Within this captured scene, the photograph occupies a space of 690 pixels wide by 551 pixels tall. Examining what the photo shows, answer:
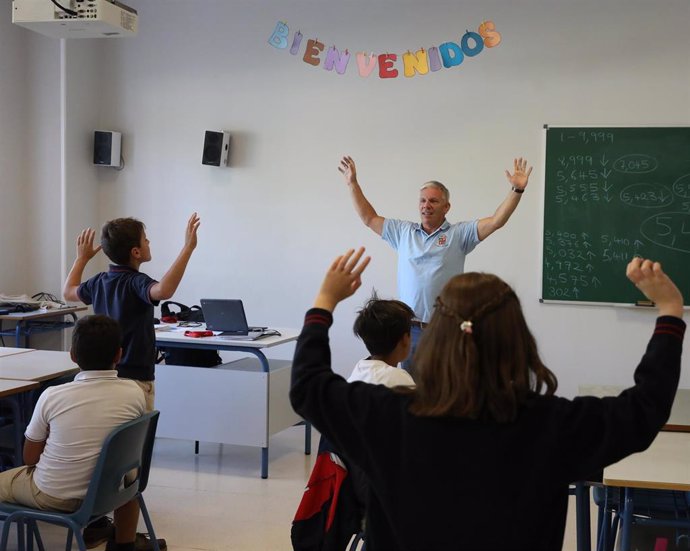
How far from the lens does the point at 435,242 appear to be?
14.7 ft

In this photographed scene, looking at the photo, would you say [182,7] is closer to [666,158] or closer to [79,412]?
[666,158]

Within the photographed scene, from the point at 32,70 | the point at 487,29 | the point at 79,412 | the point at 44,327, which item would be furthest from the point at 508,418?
the point at 32,70

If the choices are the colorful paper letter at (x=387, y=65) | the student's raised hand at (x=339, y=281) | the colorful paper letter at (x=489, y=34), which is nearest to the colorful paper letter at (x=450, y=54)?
the colorful paper letter at (x=489, y=34)

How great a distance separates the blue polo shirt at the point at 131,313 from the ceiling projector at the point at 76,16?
5.22 feet

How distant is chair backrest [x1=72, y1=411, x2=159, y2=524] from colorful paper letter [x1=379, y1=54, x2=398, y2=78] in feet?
10.7

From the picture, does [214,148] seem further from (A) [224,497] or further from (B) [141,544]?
(B) [141,544]

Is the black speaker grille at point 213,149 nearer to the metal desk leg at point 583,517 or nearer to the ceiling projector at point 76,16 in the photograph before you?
the ceiling projector at point 76,16

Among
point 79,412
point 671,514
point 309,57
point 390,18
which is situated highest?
point 390,18

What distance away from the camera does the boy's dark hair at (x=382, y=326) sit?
2598mm

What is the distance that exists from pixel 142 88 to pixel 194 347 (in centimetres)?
283

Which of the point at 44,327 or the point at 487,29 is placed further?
the point at 44,327

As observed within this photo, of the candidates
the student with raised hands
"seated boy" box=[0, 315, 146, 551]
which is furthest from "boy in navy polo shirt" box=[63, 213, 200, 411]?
the student with raised hands

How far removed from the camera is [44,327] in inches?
241

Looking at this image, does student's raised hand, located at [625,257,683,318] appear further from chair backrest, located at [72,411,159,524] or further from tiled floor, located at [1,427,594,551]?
tiled floor, located at [1,427,594,551]
